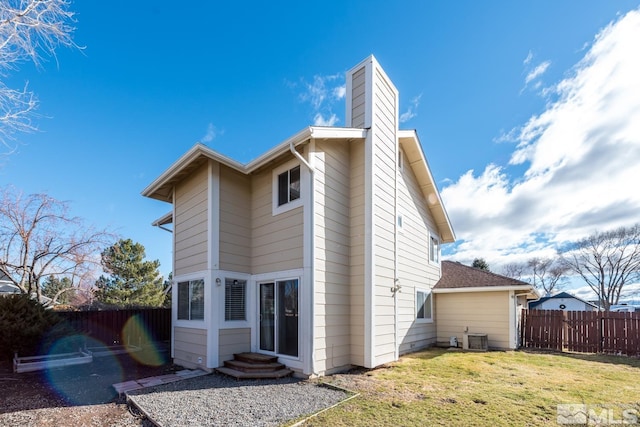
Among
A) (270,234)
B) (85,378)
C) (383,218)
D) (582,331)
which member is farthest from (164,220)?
(582,331)

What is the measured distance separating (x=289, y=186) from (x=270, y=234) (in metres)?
1.23

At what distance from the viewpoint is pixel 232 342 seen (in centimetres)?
730

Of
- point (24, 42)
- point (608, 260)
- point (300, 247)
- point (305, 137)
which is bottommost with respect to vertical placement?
point (608, 260)

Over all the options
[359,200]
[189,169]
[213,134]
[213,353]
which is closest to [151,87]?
[213,134]

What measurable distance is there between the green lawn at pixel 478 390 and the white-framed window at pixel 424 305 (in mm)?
2045

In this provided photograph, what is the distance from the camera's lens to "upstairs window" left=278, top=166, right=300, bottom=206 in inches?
287

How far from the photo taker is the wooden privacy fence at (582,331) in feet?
32.7

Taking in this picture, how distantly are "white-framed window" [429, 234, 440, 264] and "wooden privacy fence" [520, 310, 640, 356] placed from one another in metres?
3.42

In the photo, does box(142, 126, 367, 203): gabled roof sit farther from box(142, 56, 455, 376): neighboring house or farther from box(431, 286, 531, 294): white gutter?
box(431, 286, 531, 294): white gutter

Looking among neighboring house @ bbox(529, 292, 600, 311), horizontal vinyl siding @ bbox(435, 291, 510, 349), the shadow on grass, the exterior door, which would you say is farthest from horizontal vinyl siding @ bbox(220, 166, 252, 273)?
neighboring house @ bbox(529, 292, 600, 311)

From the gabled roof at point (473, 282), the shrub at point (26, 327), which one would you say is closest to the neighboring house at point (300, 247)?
the shrub at point (26, 327)

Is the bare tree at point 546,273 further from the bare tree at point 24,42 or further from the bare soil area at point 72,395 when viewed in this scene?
the bare tree at point 24,42

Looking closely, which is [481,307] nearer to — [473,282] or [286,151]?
[473,282]

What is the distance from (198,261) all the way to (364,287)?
3946 millimetres
